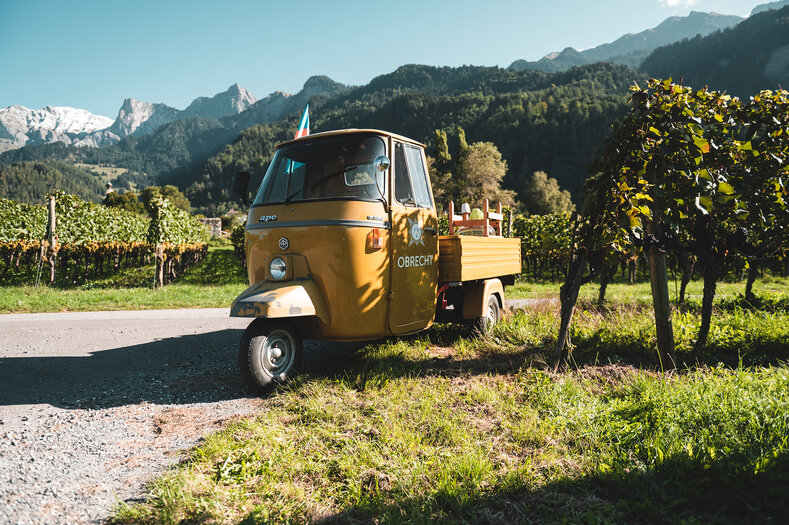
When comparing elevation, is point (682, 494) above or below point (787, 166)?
below

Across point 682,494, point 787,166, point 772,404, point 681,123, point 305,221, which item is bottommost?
point 682,494

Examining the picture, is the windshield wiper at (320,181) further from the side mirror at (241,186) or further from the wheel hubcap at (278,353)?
the wheel hubcap at (278,353)

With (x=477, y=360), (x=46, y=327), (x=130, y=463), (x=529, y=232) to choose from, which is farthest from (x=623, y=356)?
(x=529, y=232)

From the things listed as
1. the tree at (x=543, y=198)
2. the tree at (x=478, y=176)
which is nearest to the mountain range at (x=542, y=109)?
the tree at (x=543, y=198)

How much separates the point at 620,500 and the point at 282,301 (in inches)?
113

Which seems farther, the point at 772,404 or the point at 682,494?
the point at 772,404

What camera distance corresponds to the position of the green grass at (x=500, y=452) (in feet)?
7.91

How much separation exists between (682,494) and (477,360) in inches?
109

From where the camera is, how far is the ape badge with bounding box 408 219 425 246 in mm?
4898

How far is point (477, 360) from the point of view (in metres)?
5.21

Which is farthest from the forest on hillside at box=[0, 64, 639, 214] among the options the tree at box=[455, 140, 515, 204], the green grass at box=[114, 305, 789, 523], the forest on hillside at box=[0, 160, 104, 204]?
the green grass at box=[114, 305, 789, 523]

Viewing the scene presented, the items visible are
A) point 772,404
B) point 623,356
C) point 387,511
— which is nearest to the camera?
point 387,511

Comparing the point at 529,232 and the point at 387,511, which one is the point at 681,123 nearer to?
the point at 387,511

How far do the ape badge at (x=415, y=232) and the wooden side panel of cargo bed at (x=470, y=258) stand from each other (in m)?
0.46
